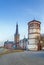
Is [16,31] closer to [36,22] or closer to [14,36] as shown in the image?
[14,36]

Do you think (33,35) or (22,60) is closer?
(22,60)

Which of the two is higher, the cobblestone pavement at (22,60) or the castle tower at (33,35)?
the castle tower at (33,35)

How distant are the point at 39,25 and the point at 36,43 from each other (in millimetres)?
7831

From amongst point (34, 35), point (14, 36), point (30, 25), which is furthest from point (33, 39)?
point (14, 36)

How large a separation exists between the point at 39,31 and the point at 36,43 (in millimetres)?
5177

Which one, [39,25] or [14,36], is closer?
[39,25]

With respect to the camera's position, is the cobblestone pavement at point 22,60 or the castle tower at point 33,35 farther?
the castle tower at point 33,35

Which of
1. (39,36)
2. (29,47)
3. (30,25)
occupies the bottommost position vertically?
(29,47)

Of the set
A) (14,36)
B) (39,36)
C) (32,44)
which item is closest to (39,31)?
(39,36)

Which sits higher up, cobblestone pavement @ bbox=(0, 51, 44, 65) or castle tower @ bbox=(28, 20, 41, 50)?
castle tower @ bbox=(28, 20, 41, 50)

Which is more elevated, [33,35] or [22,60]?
[33,35]

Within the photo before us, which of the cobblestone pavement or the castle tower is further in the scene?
the castle tower

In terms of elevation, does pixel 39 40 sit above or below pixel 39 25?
below

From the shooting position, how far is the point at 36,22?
64500mm
